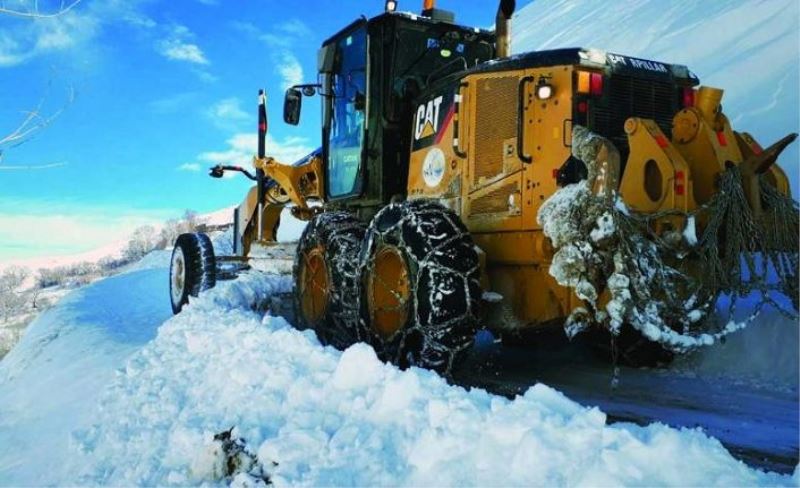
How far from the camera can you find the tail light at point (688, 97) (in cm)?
518

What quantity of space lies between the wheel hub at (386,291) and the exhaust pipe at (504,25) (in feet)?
7.05

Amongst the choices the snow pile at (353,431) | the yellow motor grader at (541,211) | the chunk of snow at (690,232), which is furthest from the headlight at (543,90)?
the snow pile at (353,431)

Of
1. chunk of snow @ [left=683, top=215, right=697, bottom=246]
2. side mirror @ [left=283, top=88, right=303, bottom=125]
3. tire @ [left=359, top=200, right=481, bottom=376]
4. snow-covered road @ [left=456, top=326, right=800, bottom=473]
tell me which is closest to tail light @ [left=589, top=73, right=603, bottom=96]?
chunk of snow @ [left=683, top=215, right=697, bottom=246]

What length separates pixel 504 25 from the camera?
20.2 feet

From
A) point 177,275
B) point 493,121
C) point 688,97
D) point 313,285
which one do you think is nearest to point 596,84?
point 493,121

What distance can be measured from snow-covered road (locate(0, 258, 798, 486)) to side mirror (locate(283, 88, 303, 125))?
92.5 inches

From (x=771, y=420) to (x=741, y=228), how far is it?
120cm

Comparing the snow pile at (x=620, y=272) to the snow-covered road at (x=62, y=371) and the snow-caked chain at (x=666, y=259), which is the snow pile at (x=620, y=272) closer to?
the snow-caked chain at (x=666, y=259)

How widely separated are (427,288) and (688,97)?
2540 millimetres

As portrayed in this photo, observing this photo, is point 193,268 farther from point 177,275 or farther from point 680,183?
point 680,183

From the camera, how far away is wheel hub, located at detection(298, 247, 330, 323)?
20.3 feet

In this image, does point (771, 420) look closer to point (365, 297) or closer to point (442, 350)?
point (442, 350)

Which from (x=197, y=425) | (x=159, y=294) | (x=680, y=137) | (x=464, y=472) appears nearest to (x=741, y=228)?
(x=680, y=137)

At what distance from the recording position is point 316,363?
13.5 ft
